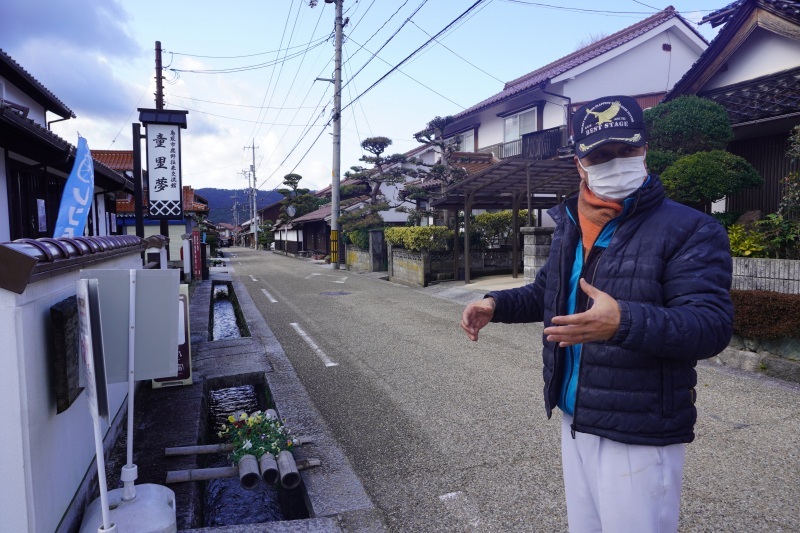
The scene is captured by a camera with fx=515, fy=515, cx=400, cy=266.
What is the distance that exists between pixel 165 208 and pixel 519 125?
17.2 metres

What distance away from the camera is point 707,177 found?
8.91 meters

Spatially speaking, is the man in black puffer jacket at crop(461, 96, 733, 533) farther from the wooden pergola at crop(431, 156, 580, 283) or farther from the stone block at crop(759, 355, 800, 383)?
the wooden pergola at crop(431, 156, 580, 283)

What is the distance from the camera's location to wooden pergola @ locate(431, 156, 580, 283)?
553 inches

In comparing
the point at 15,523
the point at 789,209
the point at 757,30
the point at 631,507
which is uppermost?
the point at 757,30

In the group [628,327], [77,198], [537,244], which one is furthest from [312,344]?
[628,327]

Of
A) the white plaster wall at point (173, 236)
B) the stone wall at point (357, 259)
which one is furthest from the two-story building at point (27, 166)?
the stone wall at point (357, 259)

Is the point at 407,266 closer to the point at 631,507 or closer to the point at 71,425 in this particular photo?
the point at 71,425

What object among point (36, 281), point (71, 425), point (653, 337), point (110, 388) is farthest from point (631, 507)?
point (110, 388)

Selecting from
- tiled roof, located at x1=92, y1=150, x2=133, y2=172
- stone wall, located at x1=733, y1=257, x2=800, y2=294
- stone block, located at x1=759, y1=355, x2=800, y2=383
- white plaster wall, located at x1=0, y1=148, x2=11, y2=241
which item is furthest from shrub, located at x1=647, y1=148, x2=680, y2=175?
tiled roof, located at x1=92, y1=150, x2=133, y2=172

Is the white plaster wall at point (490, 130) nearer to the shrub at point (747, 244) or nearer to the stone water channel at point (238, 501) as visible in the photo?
the shrub at point (747, 244)

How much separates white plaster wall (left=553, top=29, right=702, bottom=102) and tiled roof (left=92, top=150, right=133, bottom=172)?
2139cm

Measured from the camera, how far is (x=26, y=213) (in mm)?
9328

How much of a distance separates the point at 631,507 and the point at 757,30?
13.0 meters

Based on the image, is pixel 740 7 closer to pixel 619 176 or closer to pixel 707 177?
pixel 707 177
